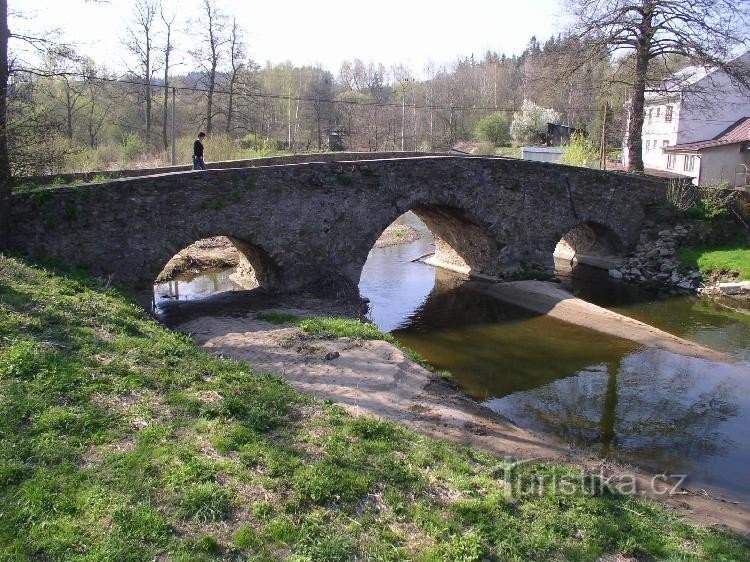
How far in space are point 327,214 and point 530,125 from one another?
43.1m

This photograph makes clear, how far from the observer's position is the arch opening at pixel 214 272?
19.2 metres

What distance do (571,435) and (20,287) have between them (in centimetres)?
1064

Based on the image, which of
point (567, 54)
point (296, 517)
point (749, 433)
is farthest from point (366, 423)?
point (567, 54)

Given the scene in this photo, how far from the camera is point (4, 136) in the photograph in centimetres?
1358

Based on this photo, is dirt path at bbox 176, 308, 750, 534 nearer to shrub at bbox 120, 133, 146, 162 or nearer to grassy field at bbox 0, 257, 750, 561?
grassy field at bbox 0, 257, 750, 561

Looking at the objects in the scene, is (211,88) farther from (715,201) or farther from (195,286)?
(715,201)

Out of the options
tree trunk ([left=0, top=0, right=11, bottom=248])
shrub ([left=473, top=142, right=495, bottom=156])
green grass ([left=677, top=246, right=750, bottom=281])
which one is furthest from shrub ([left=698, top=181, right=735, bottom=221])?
shrub ([left=473, top=142, right=495, bottom=156])

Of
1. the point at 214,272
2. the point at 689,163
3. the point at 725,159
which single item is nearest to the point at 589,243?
the point at 725,159

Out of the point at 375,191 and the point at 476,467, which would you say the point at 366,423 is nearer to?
the point at 476,467

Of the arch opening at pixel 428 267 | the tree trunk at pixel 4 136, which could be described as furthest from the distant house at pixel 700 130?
the tree trunk at pixel 4 136

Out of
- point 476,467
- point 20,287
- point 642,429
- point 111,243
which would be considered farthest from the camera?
point 111,243

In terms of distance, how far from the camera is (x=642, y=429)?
39.2 ft

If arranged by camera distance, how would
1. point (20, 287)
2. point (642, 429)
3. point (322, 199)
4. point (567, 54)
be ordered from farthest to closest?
point (567, 54), point (322, 199), point (642, 429), point (20, 287)

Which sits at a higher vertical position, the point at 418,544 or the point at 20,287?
the point at 20,287
